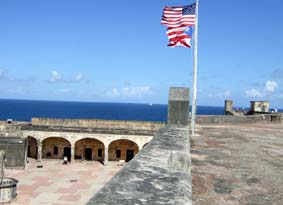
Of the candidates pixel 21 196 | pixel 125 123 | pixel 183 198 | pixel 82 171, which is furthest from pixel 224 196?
pixel 125 123

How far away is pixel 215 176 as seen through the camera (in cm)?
612

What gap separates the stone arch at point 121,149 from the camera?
38688 mm

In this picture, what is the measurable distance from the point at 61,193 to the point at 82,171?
24.4 ft

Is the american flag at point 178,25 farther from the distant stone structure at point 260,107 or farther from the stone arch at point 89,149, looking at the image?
the stone arch at point 89,149

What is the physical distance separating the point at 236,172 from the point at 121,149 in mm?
32920

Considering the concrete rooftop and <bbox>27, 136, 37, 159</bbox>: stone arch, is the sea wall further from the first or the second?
the concrete rooftop

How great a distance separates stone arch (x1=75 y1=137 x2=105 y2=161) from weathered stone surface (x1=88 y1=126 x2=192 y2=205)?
110ft

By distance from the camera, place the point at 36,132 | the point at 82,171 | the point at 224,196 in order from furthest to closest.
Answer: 1. the point at 36,132
2. the point at 82,171
3. the point at 224,196

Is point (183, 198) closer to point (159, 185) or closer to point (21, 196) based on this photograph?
point (159, 185)

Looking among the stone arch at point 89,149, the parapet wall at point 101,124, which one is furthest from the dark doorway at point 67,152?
the parapet wall at point 101,124

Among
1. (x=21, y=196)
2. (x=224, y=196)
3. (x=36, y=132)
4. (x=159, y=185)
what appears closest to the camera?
(x=159, y=185)

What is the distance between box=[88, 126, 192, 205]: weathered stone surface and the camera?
3309 millimetres

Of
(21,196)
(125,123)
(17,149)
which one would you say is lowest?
(21,196)

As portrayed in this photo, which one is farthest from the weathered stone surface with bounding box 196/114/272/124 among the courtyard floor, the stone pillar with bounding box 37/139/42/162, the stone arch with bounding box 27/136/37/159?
the stone arch with bounding box 27/136/37/159
